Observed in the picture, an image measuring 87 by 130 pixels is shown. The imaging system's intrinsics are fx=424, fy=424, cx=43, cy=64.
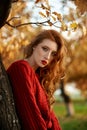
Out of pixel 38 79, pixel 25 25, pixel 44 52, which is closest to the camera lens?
pixel 44 52

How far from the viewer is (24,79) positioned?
4.38 m

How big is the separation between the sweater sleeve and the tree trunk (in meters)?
0.08

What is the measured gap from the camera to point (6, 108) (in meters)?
4.25

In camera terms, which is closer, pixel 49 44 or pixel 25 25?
pixel 49 44

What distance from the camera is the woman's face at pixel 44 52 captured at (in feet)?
15.7

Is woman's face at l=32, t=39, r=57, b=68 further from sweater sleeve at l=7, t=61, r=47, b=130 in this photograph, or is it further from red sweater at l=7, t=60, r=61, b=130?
sweater sleeve at l=7, t=61, r=47, b=130

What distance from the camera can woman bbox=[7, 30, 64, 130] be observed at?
434 cm

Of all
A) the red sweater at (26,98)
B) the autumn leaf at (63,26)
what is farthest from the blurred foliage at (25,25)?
the red sweater at (26,98)

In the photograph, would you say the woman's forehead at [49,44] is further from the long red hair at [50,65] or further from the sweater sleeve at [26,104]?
the sweater sleeve at [26,104]

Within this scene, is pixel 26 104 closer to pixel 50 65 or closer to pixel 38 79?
pixel 38 79

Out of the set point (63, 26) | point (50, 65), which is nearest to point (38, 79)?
point (50, 65)

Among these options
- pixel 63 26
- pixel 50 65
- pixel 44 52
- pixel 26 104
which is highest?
pixel 63 26

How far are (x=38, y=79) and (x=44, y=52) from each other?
1.35 ft

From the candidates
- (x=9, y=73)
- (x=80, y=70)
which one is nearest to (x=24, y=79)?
(x=9, y=73)
